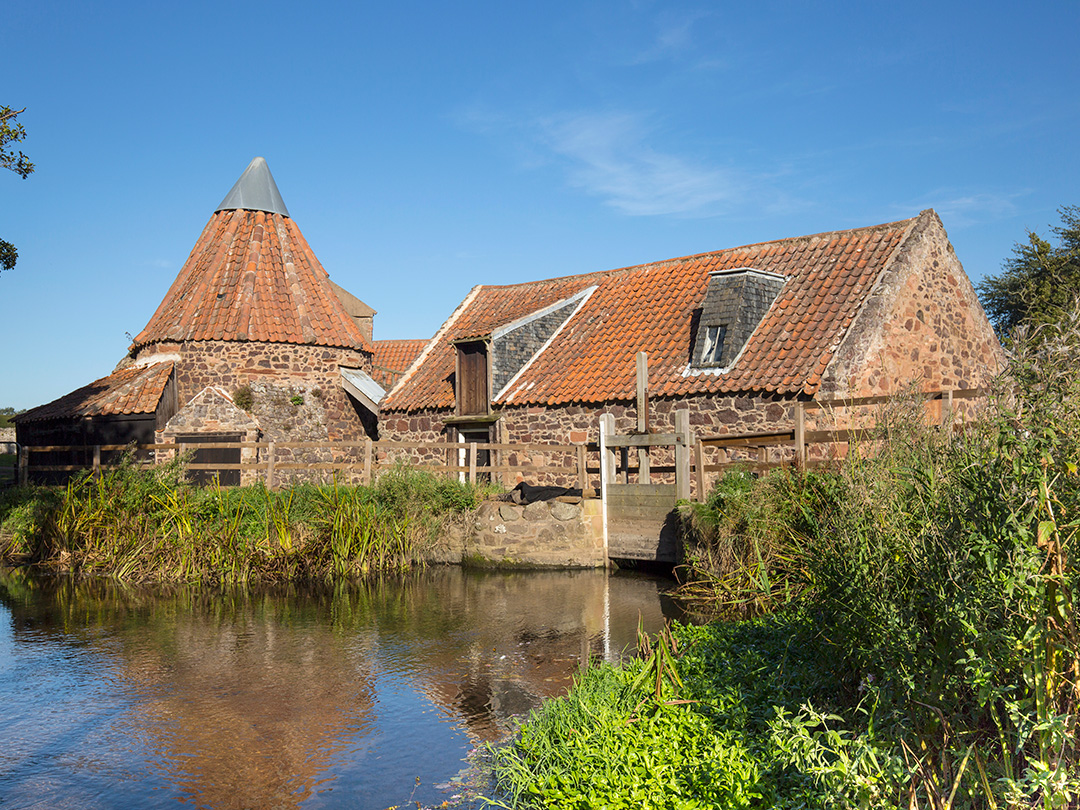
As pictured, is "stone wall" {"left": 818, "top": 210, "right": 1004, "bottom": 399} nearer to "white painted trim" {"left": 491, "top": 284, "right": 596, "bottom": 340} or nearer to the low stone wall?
the low stone wall

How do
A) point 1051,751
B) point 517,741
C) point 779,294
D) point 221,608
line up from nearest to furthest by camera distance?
1. point 1051,751
2. point 517,741
3. point 221,608
4. point 779,294

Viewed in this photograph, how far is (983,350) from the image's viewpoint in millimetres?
18453

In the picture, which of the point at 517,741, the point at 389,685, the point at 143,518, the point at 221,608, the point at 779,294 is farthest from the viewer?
the point at 779,294

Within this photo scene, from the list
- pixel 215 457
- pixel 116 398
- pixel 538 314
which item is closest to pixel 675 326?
pixel 538 314

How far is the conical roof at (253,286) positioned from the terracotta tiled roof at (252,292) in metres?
0.03

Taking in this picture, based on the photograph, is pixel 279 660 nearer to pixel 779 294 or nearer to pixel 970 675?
pixel 970 675

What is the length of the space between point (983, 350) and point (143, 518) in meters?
16.6

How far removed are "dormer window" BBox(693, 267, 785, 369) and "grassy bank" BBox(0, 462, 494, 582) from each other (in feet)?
19.5

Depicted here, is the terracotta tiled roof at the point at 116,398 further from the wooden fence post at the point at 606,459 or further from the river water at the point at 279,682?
the wooden fence post at the point at 606,459

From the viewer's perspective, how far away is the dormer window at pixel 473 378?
21094 mm

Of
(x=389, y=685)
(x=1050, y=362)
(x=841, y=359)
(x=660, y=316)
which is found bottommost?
(x=389, y=685)

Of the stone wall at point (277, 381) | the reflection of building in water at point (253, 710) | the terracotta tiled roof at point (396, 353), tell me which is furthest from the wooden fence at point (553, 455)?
the terracotta tiled roof at point (396, 353)

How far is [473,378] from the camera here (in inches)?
847

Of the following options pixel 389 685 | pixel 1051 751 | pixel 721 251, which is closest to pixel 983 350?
pixel 721 251
